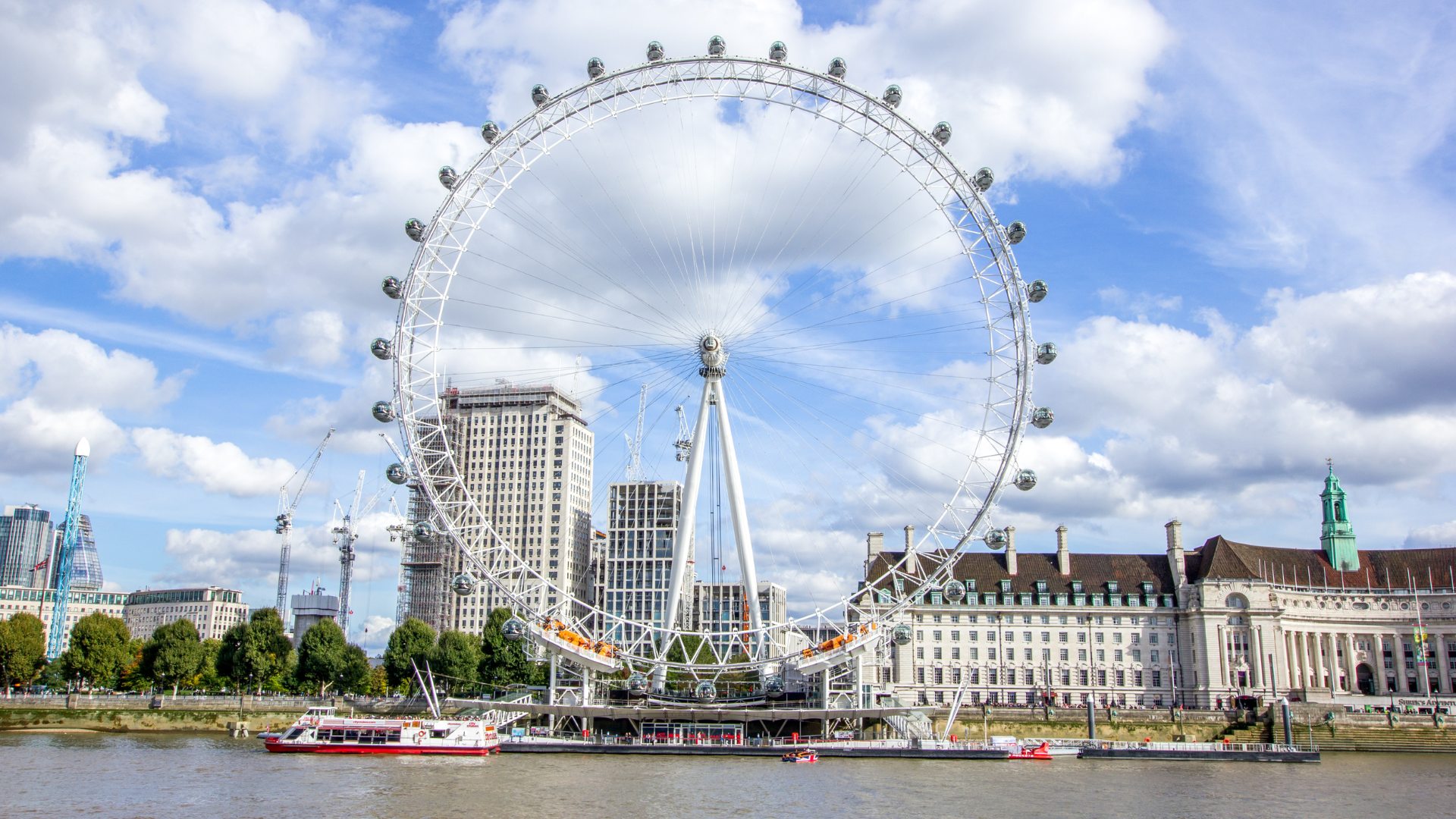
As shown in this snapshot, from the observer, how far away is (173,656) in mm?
129875

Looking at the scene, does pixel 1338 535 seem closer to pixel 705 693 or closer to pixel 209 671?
pixel 705 693

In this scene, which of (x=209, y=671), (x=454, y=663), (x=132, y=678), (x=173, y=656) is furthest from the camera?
(x=209, y=671)

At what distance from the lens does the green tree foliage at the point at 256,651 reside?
431ft

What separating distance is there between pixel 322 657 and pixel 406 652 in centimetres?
959

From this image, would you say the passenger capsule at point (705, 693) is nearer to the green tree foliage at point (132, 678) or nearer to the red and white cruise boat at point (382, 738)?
the red and white cruise boat at point (382, 738)

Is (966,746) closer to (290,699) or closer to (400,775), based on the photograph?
(400,775)

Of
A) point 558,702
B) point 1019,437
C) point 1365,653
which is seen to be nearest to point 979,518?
point 1019,437

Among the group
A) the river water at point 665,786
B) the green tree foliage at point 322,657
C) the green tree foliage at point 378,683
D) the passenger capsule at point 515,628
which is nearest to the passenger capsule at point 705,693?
the river water at point 665,786

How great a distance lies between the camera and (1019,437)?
84.9 meters

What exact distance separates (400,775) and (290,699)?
6789 cm

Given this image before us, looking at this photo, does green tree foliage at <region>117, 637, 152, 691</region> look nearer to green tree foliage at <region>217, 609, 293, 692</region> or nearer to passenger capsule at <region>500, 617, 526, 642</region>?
green tree foliage at <region>217, 609, 293, 692</region>

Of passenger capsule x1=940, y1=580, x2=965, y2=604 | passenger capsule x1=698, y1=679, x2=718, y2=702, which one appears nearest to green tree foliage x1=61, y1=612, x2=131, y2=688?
passenger capsule x1=698, y1=679, x2=718, y2=702

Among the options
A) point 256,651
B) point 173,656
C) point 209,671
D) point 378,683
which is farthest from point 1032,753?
point 378,683

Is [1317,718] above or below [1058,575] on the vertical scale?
below
